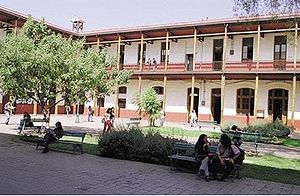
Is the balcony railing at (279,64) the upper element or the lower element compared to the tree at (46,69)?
upper

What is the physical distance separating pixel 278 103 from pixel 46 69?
19147 mm

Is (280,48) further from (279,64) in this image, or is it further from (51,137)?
(51,137)

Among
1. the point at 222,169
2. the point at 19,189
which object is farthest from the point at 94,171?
the point at 222,169

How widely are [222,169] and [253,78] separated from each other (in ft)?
65.0

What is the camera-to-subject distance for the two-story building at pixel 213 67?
85.0 ft

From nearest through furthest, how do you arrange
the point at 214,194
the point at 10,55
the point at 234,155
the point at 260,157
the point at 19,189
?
the point at 19,189 → the point at 214,194 → the point at 234,155 → the point at 260,157 → the point at 10,55

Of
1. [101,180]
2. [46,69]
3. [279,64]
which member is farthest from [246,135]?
[279,64]

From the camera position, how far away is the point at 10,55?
13.2 m

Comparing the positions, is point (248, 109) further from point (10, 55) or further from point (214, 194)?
point (214, 194)

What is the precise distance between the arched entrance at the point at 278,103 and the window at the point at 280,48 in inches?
97.3

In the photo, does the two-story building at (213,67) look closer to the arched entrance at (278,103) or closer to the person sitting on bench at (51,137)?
the arched entrance at (278,103)

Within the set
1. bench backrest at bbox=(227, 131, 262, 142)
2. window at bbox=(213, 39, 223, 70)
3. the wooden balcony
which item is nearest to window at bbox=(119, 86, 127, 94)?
the wooden balcony

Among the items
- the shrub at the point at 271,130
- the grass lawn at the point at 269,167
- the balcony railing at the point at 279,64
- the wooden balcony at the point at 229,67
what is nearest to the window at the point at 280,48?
the balcony railing at the point at 279,64

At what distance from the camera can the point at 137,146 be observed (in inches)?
403
